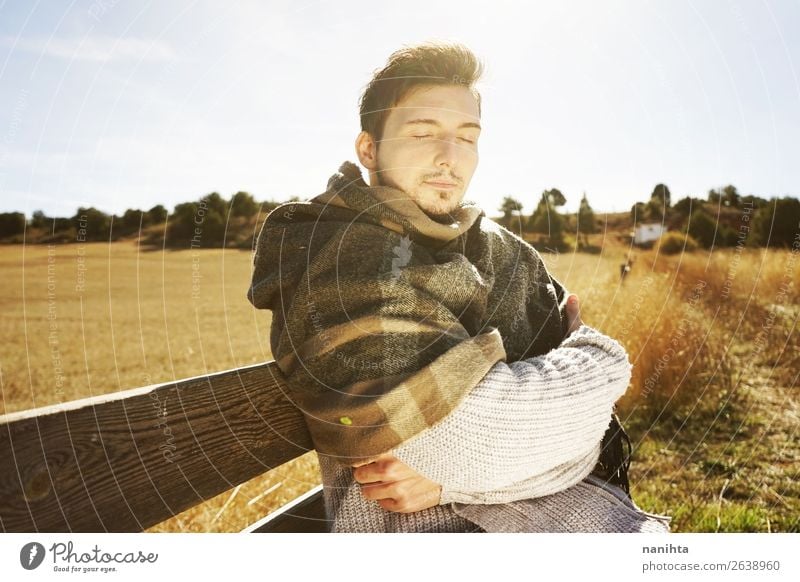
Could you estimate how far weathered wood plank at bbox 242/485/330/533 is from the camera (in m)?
1.14

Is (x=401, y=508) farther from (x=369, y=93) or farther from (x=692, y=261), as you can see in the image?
(x=692, y=261)

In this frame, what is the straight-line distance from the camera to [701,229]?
9.27 feet

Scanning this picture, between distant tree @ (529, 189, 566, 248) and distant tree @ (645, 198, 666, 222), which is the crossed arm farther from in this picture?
distant tree @ (645, 198, 666, 222)

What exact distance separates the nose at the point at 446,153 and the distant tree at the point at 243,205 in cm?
41

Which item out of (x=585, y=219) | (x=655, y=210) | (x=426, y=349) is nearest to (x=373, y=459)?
(x=426, y=349)

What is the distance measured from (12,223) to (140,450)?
2.09 ft

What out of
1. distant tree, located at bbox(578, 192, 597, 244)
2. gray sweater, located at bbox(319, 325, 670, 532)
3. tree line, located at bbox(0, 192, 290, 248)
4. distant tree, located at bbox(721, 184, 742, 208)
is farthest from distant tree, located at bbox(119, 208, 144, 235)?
distant tree, located at bbox(721, 184, 742, 208)

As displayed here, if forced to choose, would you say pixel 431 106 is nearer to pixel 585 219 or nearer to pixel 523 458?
pixel 523 458

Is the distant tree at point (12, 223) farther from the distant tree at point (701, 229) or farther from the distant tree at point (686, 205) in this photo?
the distant tree at point (701, 229)

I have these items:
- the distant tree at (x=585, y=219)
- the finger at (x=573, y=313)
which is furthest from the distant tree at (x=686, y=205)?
the finger at (x=573, y=313)

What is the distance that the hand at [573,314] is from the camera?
1186mm

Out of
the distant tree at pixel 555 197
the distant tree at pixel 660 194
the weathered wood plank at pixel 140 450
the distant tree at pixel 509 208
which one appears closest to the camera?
the weathered wood plank at pixel 140 450

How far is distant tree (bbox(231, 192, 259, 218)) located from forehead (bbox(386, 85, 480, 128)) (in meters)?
0.35

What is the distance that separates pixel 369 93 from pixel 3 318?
140cm
